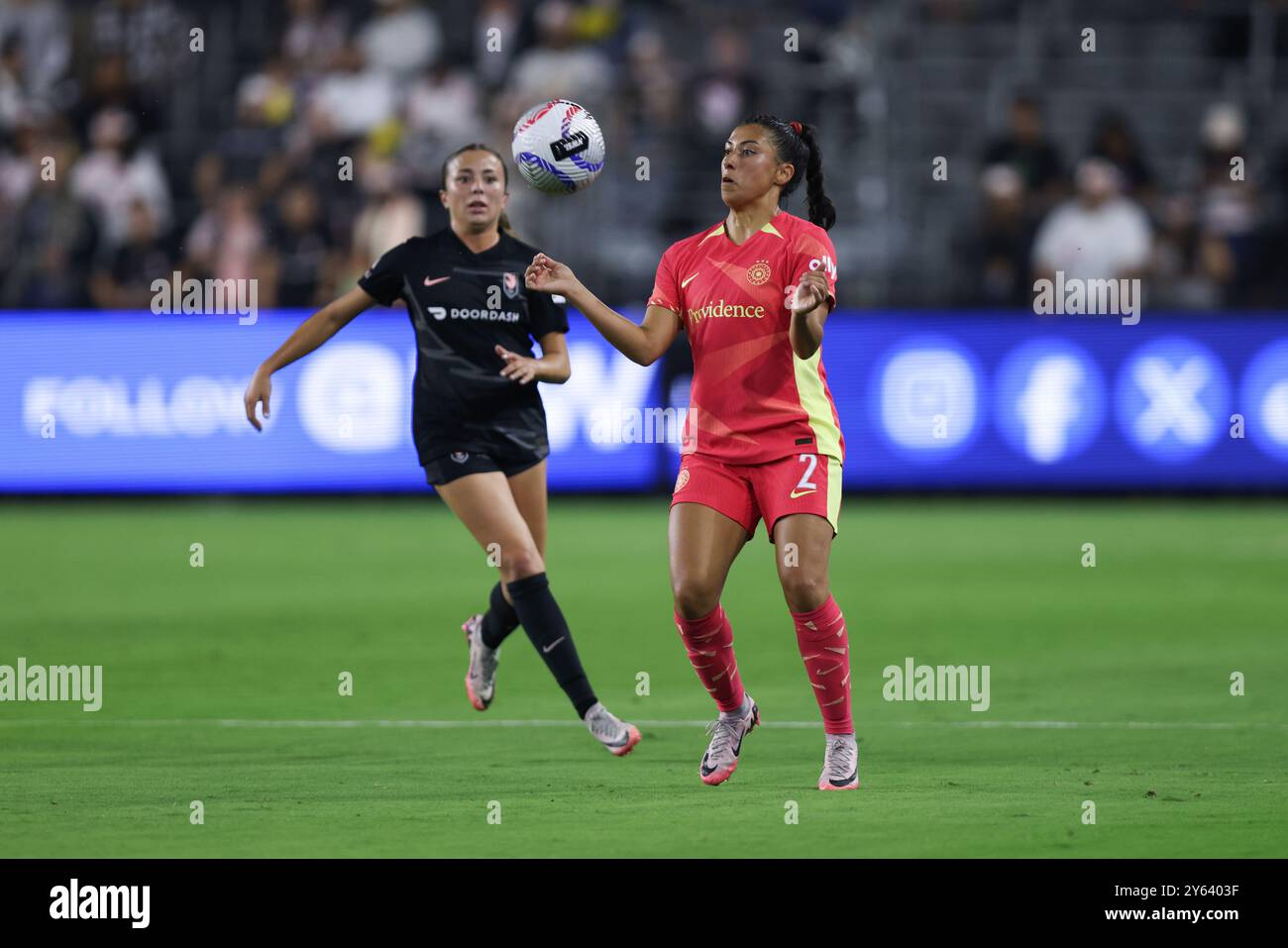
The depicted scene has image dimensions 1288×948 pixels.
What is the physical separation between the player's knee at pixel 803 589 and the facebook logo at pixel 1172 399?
11910 millimetres

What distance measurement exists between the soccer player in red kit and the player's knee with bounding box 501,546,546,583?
3.50 feet

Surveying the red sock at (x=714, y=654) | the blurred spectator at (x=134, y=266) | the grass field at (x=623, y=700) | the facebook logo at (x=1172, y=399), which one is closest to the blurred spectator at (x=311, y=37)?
the blurred spectator at (x=134, y=266)

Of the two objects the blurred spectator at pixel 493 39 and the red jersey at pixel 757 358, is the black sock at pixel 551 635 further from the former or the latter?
the blurred spectator at pixel 493 39

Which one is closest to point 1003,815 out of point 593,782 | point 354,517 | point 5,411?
point 593,782

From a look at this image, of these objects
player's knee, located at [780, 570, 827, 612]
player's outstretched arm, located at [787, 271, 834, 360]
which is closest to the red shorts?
player's knee, located at [780, 570, 827, 612]

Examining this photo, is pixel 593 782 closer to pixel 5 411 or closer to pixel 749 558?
pixel 749 558

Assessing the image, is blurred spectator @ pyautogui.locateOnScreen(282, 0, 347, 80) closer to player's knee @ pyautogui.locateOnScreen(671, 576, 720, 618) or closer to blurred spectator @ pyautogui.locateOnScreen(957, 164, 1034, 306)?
blurred spectator @ pyautogui.locateOnScreen(957, 164, 1034, 306)

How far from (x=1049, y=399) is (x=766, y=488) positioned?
1180 cm

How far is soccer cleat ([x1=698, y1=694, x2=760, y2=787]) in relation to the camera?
25.6ft

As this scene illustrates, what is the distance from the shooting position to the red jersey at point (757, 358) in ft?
25.4

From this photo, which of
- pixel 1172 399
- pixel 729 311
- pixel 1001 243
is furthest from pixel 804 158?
pixel 1001 243

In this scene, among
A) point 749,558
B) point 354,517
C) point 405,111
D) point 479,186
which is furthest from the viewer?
point 405,111

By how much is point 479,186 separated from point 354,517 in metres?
10.1
